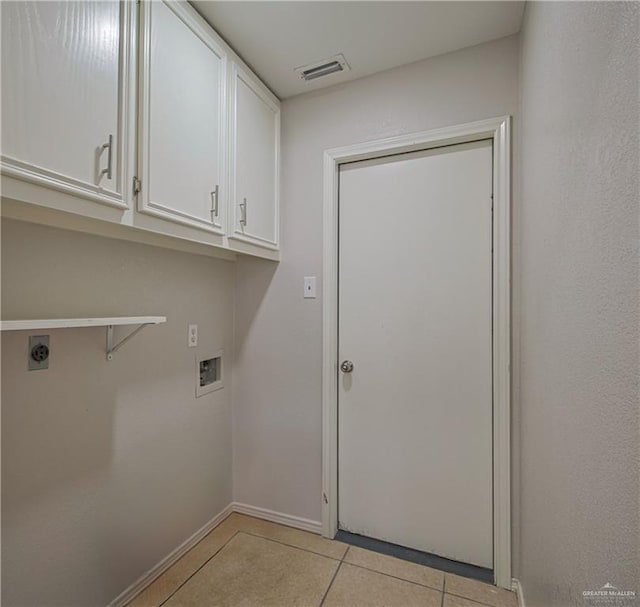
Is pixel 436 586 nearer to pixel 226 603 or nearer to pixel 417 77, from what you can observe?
pixel 226 603

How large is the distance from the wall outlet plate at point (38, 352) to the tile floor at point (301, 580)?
1.13 metres

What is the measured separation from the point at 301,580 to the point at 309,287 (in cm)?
147

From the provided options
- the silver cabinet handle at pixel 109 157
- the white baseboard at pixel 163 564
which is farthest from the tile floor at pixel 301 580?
the silver cabinet handle at pixel 109 157

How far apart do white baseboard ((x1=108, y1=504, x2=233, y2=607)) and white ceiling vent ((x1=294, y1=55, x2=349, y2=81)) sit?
8.63ft

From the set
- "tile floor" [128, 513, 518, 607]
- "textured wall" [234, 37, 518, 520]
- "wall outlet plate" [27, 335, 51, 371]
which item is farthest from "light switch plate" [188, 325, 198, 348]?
"tile floor" [128, 513, 518, 607]

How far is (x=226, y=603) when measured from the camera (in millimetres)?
1439

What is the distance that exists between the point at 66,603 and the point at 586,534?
66.9 inches

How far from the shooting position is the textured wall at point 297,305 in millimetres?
1815

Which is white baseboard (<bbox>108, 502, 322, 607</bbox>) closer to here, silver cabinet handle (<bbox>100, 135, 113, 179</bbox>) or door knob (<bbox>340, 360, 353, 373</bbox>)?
door knob (<bbox>340, 360, 353, 373</bbox>)

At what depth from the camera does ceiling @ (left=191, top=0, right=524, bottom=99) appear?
144 cm

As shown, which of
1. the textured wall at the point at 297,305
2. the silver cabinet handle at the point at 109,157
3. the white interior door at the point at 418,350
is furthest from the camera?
the textured wall at the point at 297,305

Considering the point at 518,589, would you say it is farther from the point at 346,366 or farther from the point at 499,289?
the point at 499,289

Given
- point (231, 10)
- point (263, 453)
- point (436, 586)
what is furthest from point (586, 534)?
point (231, 10)

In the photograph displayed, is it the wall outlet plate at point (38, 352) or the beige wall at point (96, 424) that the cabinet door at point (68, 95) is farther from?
the wall outlet plate at point (38, 352)
